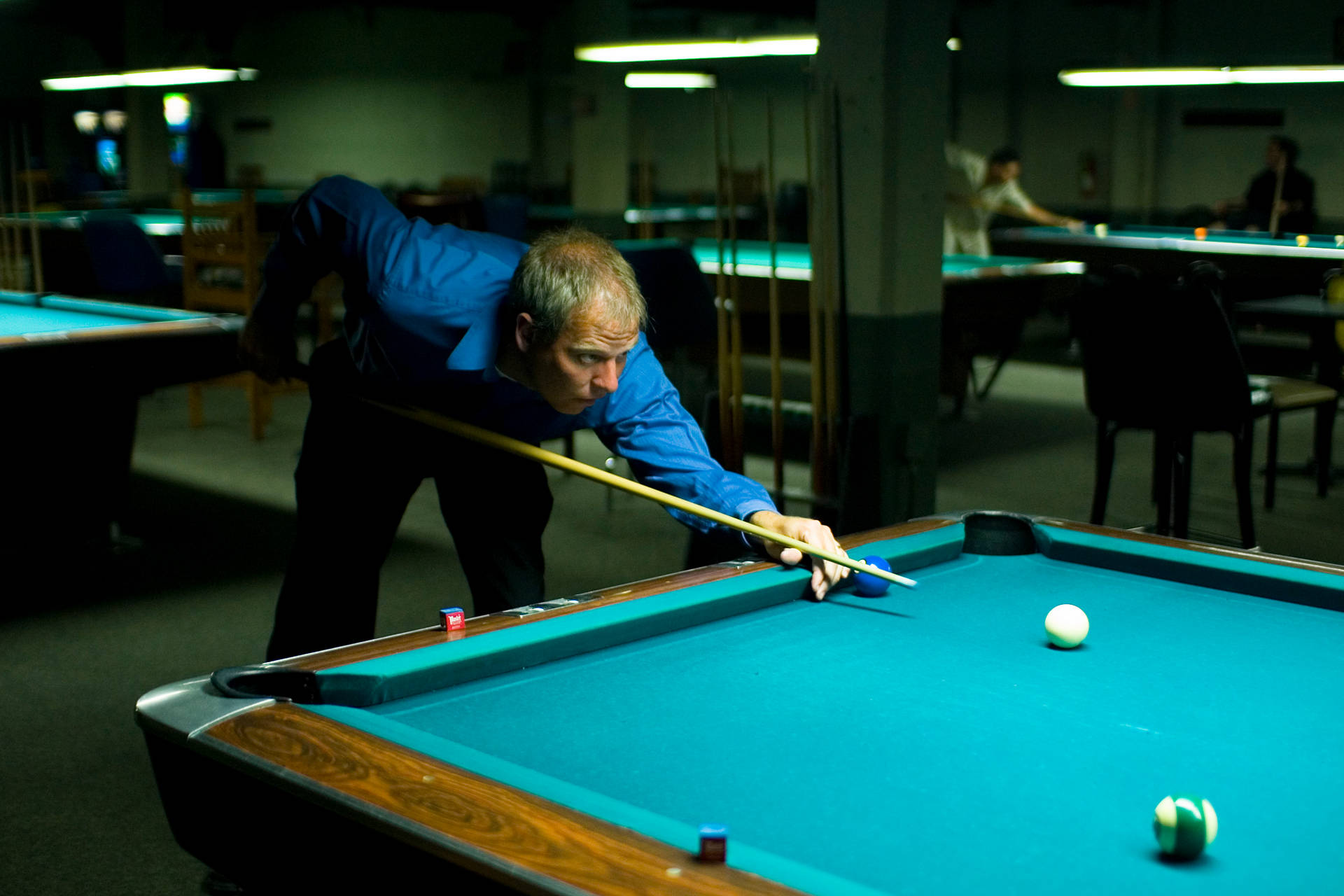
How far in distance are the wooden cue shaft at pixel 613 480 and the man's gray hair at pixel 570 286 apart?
0.23 meters

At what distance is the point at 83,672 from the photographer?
3428mm

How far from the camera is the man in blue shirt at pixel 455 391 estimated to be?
6.80ft

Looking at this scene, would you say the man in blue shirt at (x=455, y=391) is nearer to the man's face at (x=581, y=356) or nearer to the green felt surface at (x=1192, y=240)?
the man's face at (x=581, y=356)

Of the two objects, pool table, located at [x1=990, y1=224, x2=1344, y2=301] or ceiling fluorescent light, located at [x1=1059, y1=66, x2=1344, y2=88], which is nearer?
pool table, located at [x1=990, y1=224, x2=1344, y2=301]

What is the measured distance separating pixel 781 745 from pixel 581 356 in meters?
0.78

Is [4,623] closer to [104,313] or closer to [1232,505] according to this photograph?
[104,313]

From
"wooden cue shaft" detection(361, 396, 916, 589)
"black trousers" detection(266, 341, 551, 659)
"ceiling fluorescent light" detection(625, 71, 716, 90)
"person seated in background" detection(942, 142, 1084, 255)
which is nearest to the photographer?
"wooden cue shaft" detection(361, 396, 916, 589)

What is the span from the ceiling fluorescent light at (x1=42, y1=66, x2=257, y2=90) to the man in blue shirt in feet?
27.7

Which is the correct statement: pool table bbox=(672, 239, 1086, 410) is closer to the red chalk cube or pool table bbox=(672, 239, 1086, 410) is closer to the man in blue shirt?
the man in blue shirt

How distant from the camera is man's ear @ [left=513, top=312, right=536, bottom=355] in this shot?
208 centimetres

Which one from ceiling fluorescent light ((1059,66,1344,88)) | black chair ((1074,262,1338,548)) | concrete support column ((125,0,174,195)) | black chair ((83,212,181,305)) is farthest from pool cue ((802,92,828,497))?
concrete support column ((125,0,174,195))

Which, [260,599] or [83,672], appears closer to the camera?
[83,672]

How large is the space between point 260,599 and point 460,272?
206cm

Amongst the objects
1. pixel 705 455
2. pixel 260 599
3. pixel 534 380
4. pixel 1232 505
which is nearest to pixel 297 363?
pixel 534 380
